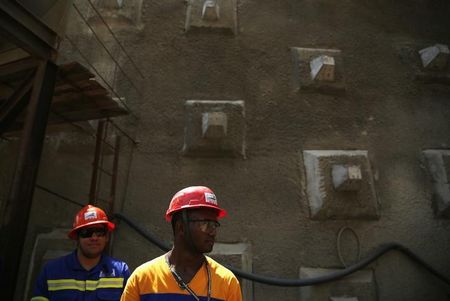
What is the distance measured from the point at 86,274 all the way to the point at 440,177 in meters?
4.12

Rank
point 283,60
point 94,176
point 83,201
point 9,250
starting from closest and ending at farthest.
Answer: point 9,250, point 94,176, point 83,201, point 283,60

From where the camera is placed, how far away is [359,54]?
537 cm

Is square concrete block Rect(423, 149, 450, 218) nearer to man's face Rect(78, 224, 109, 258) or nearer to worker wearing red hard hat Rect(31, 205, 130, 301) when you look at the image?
worker wearing red hard hat Rect(31, 205, 130, 301)

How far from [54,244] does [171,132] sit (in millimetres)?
1770

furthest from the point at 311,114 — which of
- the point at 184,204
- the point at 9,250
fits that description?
the point at 9,250

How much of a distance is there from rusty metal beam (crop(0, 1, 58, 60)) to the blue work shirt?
1.64 metres

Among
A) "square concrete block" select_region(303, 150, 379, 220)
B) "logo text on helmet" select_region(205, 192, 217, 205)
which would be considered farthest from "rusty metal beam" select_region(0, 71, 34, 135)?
"square concrete block" select_region(303, 150, 379, 220)

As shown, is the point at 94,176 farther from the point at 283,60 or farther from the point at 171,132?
the point at 283,60

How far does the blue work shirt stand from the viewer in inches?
108

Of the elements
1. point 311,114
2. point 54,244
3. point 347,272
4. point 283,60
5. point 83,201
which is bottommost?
point 347,272

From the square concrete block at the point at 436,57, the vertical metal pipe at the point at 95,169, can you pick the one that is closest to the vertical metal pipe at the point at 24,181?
the vertical metal pipe at the point at 95,169

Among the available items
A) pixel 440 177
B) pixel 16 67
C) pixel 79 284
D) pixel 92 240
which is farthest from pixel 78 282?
pixel 440 177

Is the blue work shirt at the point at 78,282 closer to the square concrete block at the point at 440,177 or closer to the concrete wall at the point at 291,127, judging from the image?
the concrete wall at the point at 291,127

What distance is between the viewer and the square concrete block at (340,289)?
13.2 ft
